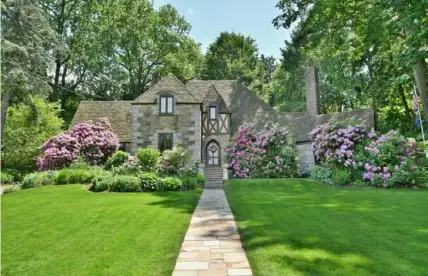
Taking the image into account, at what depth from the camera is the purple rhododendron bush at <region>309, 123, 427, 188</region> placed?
13836 mm

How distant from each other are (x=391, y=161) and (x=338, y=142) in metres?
2.68

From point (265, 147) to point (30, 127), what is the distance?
55.8 feet

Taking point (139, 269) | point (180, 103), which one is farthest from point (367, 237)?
point (180, 103)

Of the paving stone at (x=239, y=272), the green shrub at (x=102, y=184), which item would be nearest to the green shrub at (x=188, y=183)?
the green shrub at (x=102, y=184)

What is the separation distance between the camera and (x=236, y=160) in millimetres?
19562

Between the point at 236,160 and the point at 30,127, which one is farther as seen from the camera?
the point at 30,127

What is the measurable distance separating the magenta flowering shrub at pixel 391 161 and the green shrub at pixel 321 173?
1.63 meters

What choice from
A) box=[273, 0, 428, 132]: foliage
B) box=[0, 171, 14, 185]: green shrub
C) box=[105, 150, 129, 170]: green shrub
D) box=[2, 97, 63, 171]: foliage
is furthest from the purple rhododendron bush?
box=[2, 97, 63, 171]: foliage

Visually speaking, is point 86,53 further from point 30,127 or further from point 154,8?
point 30,127

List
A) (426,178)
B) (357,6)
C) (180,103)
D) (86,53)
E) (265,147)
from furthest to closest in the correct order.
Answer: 1. (86,53)
2. (180,103)
3. (265,147)
4. (357,6)
5. (426,178)

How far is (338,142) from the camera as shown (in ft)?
53.4

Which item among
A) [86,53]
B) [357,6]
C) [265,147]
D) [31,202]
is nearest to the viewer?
[31,202]

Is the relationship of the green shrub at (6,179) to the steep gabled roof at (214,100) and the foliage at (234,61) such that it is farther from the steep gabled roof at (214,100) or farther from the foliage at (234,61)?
the foliage at (234,61)

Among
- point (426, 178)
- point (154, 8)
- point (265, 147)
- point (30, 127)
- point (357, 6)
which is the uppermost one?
point (154, 8)
